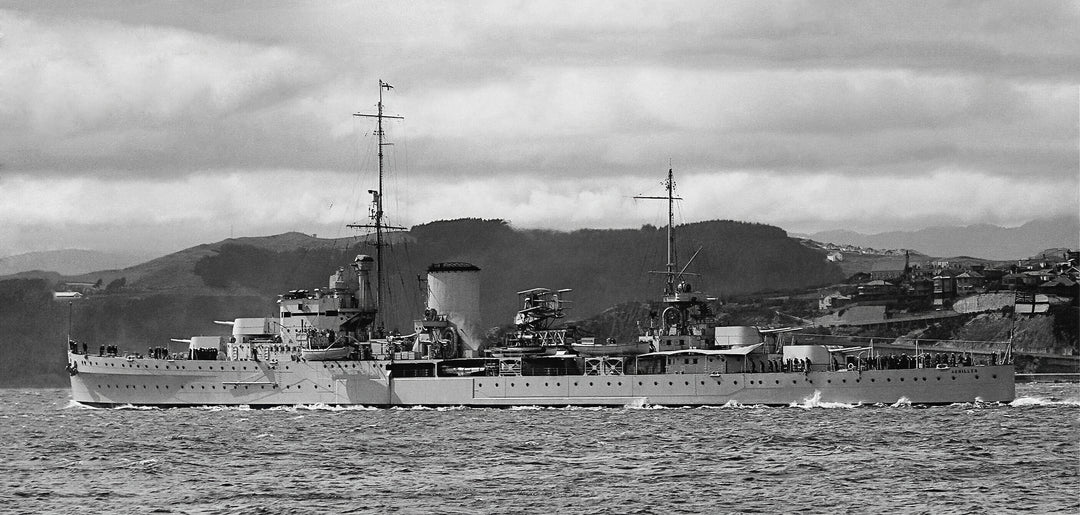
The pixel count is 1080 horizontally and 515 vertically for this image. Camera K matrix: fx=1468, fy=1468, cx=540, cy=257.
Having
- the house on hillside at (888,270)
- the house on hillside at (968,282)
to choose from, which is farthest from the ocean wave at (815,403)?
the house on hillside at (968,282)

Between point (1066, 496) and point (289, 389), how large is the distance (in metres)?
49.6

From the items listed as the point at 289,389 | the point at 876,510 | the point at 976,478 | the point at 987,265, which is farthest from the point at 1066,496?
the point at 987,265

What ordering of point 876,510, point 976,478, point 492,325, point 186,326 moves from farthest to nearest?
point 186,326
point 492,325
point 976,478
point 876,510

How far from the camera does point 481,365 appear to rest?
84.1m

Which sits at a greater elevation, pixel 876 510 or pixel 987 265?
pixel 987 265

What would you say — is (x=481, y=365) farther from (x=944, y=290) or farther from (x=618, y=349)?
(x=944, y=290)

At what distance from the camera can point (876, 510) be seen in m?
43.2

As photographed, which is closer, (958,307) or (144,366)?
(144,366)

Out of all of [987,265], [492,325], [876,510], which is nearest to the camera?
[876,510]

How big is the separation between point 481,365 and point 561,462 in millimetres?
30623

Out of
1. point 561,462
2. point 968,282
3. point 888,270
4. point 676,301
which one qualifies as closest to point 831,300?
point 968,282

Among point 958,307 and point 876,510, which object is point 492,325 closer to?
point 958,307

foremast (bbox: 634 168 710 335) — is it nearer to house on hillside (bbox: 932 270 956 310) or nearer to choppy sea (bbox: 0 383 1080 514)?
choppy sea (bbox: 0 383 1080 514)

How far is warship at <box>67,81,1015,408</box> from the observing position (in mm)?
77812
